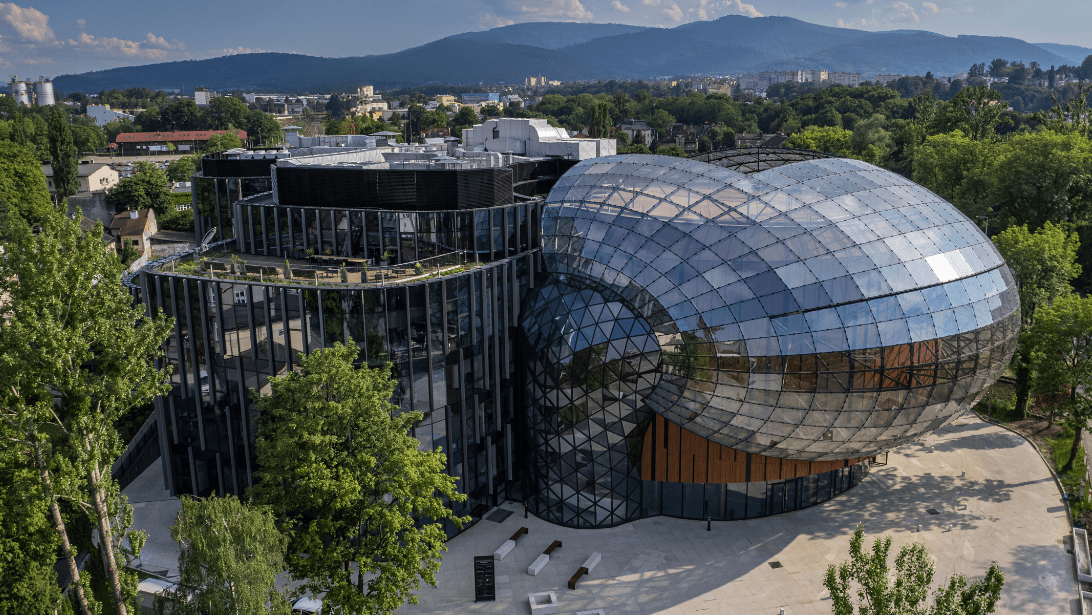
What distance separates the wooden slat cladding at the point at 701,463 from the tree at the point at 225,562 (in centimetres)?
1603

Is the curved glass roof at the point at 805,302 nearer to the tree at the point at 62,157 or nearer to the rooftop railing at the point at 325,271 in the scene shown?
the rooftop railing at the point at 325,271

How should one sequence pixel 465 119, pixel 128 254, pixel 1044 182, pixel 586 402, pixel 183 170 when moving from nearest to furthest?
pixel 586 402, pixel 1044 182, pixel 128 254, pixel 183 170, pixel 465 119

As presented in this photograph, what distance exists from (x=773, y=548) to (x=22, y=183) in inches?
3708

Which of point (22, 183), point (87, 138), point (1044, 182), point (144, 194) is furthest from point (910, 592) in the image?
point (87, 138)

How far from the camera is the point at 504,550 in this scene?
1175 inches

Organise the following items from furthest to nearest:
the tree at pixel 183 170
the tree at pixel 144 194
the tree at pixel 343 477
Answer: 1. the tree at pixel 183 170
2. the tree at pixel 144 194
3. the tree at pixel 343 477

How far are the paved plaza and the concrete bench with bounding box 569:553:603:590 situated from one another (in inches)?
9.8

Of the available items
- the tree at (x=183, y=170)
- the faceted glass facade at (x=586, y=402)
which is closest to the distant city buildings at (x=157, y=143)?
the tree at (x=183, y=170)

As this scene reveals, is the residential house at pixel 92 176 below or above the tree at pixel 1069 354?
above

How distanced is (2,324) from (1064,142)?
73195 mm

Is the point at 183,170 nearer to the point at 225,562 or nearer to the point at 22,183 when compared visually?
the point at 22,183

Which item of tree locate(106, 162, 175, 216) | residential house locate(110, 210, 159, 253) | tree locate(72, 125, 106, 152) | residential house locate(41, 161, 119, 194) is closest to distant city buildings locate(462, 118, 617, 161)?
residential house locate(110, 210, 159, 253)

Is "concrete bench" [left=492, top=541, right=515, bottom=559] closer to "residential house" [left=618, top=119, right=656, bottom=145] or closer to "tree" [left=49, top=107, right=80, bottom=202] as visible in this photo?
"tree" [left=49, top=107, right=80, bottom=202]

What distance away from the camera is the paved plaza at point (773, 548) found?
27.2 m
